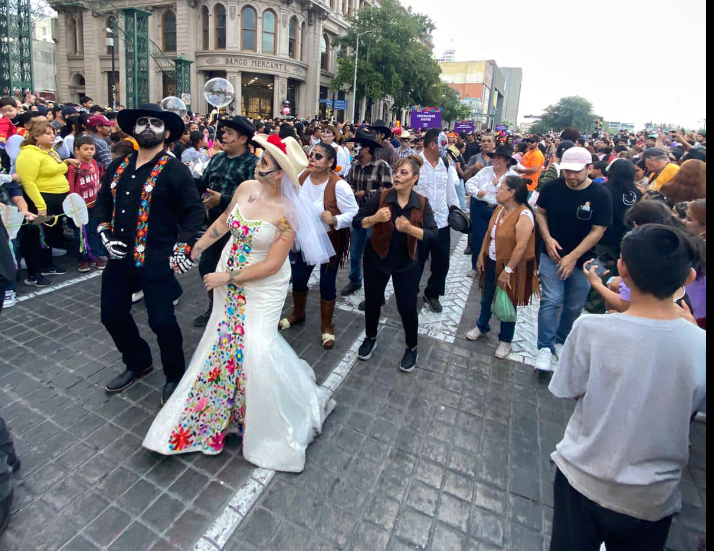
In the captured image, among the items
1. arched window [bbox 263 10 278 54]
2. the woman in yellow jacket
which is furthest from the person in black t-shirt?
arched window [bbox 263 10 278 54]

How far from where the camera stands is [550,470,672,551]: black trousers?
5.63ft

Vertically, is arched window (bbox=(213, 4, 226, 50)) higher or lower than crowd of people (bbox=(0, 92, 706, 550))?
higher

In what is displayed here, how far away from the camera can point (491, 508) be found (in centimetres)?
275

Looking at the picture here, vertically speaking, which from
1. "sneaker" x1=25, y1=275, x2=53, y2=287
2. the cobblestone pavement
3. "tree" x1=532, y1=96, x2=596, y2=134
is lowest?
the cobblestone pavement

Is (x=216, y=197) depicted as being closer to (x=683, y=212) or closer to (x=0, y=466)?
(x=0, y=466)

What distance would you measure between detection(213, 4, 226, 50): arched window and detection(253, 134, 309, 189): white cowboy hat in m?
34.3

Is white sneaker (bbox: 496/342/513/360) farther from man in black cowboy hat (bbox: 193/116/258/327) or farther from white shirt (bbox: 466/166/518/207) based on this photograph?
man in black cowboy hat (bbox: 193/116/258/327)

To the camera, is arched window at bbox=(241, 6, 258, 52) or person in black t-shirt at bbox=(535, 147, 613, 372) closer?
person in black t-shirt at bbox=(535, 147, 613, 372)

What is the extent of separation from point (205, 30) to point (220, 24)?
1252 mm

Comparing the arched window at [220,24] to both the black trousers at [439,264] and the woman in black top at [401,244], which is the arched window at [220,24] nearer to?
Result: the black trousers at [439,264]

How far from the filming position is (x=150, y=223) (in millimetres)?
3303

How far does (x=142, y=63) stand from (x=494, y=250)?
24469 millimetres

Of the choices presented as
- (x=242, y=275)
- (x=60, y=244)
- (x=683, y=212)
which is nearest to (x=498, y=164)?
(x=683, y=212)

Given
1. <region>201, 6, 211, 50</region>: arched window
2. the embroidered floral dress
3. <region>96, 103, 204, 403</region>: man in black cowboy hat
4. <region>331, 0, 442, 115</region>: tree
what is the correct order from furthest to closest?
<region>331, 0, 442, 115</region>: tree < <region>201, 6, 211, 50</region>: arched window < <region>96, 103, 204, 403</region>: man in black cowboy hat < the embroidered floral dress
